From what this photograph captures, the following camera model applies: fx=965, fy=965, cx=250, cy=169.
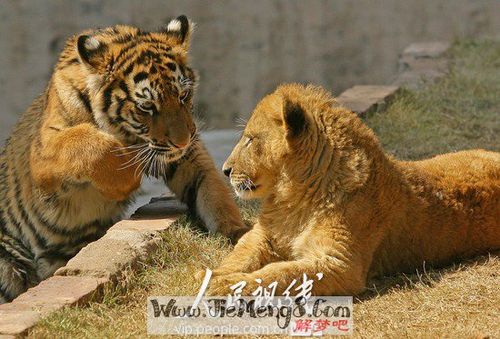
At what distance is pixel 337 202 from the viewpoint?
16.0ft

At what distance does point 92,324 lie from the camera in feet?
14.9

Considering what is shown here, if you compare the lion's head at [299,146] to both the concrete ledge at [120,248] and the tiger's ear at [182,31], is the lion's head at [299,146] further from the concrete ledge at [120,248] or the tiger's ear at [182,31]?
the tiger's ear at [182,31]

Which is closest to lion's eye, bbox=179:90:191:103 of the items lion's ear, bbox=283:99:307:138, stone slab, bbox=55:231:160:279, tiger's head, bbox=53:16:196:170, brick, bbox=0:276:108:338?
tiger's head, bbox=53:16:196:170

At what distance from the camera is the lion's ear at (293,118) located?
4820mm

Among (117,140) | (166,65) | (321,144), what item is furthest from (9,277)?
(321,144)

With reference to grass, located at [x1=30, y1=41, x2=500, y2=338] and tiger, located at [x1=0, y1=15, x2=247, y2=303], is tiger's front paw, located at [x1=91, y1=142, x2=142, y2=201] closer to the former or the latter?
tiger, located at [x1=0, y1=15, x2=247, y2=303]

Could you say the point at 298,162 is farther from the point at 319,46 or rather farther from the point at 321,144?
the point at 319,46

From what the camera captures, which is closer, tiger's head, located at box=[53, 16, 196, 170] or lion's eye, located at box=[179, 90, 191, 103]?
tiger's head, located at box=[53, 16, 196, 170]

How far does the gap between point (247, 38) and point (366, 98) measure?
4.22 m

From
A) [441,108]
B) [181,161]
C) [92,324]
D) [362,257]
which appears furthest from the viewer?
[441,108]

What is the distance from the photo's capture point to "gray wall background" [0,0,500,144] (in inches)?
505

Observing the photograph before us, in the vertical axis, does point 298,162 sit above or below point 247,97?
above

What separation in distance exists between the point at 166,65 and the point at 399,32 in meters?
7.46

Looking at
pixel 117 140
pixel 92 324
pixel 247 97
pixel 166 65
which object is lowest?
pixel 247 97
